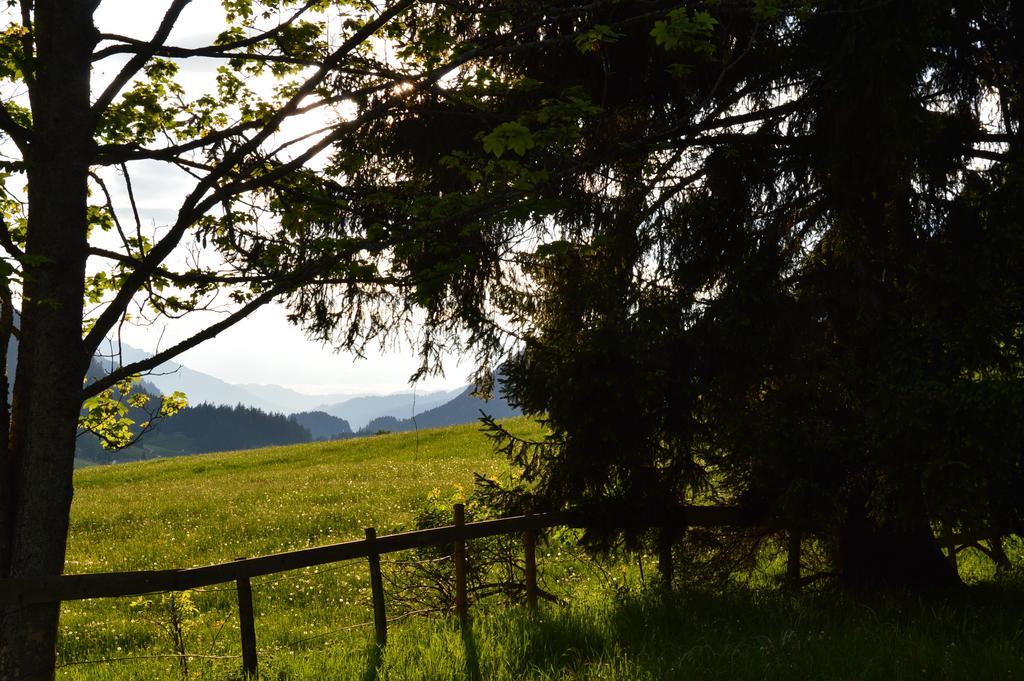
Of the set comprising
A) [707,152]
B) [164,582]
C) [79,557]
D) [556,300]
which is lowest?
[79,557]

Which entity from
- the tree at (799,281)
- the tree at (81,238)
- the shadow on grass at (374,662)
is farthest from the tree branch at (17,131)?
the shadow on grass at (374,662)

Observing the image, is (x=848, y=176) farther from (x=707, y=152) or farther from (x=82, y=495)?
(x=82, y=495)

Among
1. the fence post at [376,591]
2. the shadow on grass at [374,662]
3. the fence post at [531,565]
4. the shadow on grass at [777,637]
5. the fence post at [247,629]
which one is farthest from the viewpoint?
the fence post at [531,565]

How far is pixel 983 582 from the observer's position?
382 inches

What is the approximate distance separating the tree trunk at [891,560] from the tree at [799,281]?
0.02 meters

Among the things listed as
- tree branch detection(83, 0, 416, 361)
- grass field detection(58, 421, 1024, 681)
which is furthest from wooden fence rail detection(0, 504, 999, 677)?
tree branch detection(83, 0, 416, 361)

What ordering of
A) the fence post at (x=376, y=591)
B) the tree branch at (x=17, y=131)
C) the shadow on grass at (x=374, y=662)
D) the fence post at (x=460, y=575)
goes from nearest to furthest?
the tree branch at (x=17, y=131) → the shadow on grass at (x=374, y=662) → the fence post at (x=376, y=591) → the fence post at (x=460, y=575)

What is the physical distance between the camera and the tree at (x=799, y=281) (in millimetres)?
6840

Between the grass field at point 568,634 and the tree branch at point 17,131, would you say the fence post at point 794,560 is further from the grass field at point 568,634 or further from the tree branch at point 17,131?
the tree branch at point 17,131

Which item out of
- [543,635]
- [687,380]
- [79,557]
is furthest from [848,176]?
[79,557]

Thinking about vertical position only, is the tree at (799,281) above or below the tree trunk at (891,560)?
above

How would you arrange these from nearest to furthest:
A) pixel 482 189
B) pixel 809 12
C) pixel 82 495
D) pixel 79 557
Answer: pixel 482 189 → pixel 809 12 → pixel 79 557 → pixel 82 495

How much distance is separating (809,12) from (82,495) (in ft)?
100

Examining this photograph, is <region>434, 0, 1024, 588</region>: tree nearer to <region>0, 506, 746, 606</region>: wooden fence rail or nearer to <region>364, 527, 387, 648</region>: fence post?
<region>0, 506, 746, 606</region>: wooden fence rail
